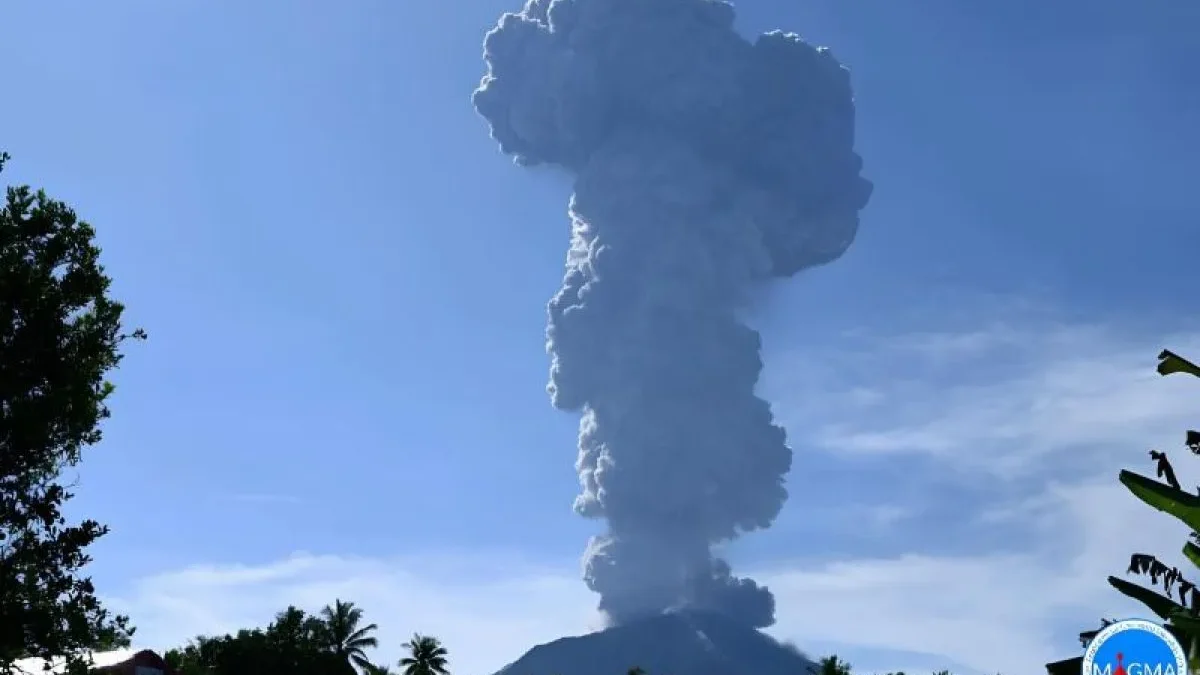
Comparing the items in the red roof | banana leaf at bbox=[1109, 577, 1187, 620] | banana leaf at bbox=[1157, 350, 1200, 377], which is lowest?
banana leaf at bbox=[1109, 577, 1187, 620]

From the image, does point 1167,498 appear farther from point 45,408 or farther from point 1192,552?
point 45,408

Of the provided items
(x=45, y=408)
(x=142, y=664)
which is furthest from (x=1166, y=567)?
(x=142, y=664)

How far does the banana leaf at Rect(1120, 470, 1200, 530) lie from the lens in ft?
26.0

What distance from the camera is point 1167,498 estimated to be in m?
8.09

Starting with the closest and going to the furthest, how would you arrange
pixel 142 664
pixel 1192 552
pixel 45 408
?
pixel 1192 552 < pixel 45 408 < pixel 142 664

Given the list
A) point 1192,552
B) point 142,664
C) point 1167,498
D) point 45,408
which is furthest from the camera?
point 142,664

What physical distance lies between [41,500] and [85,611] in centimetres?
230

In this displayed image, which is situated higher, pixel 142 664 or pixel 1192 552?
pixel 142 664

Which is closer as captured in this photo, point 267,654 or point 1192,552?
point 1192,552

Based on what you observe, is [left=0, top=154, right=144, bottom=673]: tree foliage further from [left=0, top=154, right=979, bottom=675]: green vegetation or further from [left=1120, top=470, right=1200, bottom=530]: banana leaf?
[left=1120, top=470, right=1200, bottom=530]: banana leaf

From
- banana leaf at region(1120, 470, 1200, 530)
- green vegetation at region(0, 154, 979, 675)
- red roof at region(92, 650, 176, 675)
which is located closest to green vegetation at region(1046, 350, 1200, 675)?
banana leaf at region(1120, 470, 1200, 530)

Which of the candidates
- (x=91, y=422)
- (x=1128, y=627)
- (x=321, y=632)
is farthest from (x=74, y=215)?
(x=321, y=632)

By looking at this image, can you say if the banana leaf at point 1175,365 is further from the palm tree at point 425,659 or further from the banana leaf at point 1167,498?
the palm tree at point 425,659

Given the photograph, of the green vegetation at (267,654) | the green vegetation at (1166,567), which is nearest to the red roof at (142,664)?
the green vegetation at (267,654)
